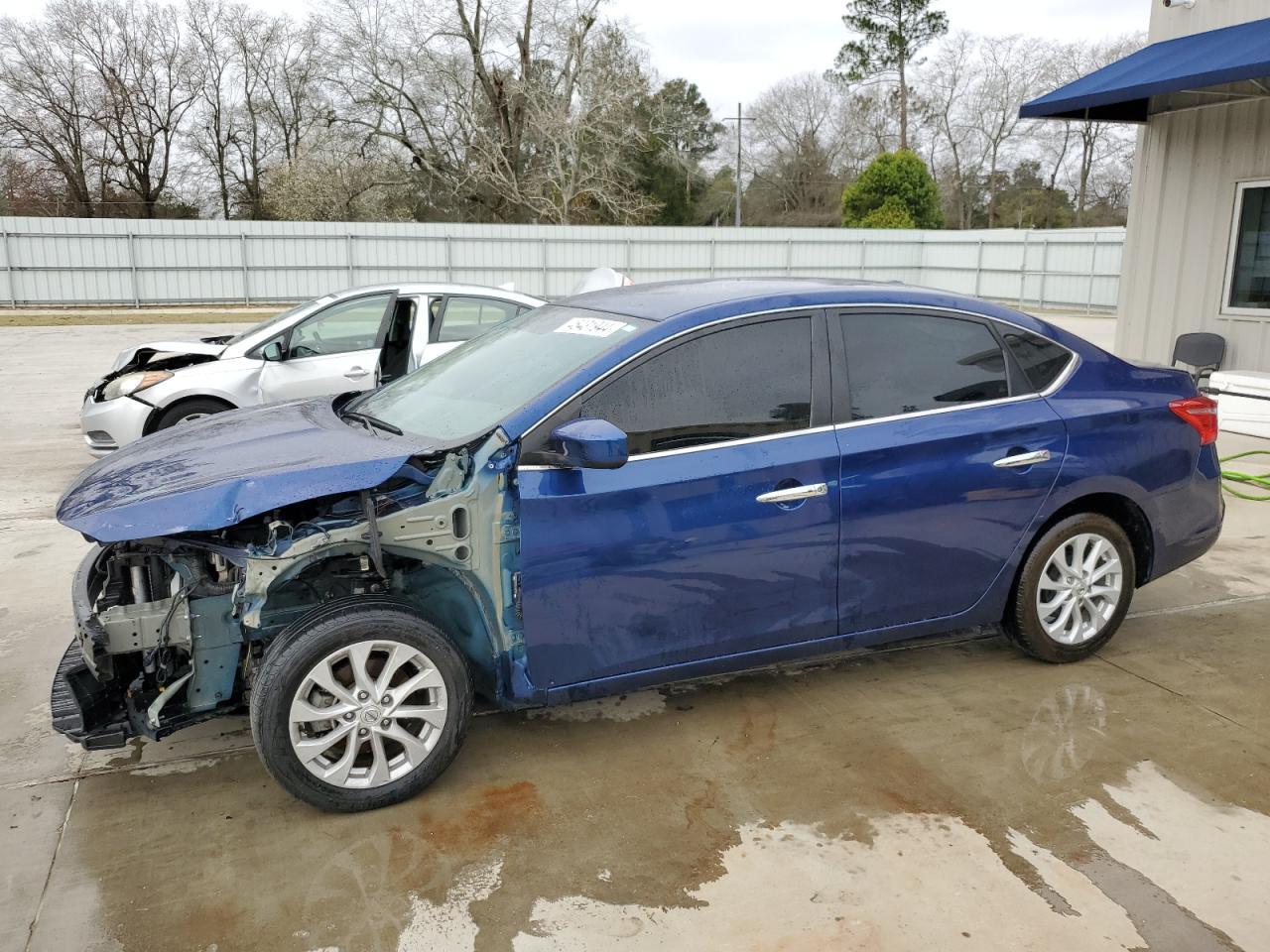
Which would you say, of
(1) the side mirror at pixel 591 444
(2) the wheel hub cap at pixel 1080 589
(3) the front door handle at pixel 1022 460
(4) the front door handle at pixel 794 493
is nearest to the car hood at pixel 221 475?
(1) the side mirror at pixel 591 444

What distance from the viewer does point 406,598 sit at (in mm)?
3457

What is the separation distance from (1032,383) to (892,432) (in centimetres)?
79

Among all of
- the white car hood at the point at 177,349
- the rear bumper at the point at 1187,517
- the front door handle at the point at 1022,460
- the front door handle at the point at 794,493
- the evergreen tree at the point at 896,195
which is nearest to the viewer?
the front door handle at the point at 794,493

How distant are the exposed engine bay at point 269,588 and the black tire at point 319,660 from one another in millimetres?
124

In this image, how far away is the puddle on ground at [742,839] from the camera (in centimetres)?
280

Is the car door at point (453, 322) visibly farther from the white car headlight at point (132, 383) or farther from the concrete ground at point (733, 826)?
the concrete ground at point (733, 826)

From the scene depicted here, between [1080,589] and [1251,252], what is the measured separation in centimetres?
789

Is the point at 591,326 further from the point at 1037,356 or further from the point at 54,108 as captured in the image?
the point at 54,108

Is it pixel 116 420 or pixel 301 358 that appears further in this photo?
pixel 301 358

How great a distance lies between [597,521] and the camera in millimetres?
3402

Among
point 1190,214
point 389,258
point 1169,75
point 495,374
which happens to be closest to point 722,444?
point 495,374

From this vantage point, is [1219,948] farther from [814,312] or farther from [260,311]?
[260,311]

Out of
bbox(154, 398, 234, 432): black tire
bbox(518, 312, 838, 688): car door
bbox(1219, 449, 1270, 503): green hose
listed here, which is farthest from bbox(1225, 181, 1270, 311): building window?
bbox(154, 398, 234, 432): black tire

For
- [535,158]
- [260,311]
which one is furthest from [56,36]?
[260,311]
